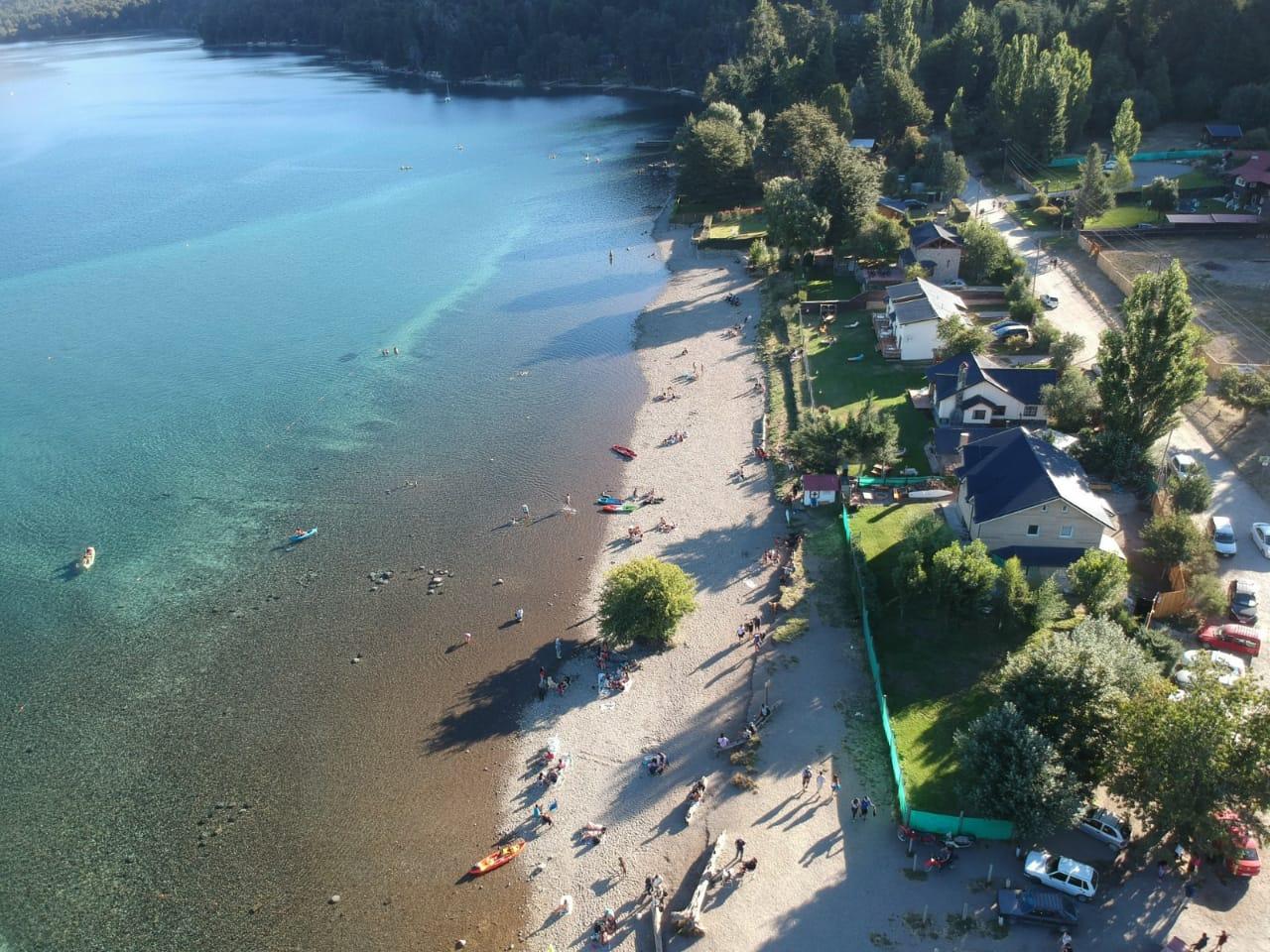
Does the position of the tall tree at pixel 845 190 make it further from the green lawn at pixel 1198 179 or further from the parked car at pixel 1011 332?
the green lawn at pixel 1198 179

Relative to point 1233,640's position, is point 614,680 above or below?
below

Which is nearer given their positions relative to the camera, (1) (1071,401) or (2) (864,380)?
(1) (1071,401)

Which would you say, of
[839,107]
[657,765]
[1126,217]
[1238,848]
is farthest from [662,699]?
[839,107]

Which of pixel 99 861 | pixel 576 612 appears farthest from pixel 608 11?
pixel 99 861

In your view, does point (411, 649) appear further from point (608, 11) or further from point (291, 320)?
point (608, 11)

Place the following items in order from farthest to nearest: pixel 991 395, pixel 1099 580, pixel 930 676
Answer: pixel 991 395, pixel 930 676, pixel 1099 580

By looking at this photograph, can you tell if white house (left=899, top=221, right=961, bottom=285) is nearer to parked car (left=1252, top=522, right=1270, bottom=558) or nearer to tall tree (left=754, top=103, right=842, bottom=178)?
tall tree (left=754, top=103, right=842, bottom=178)

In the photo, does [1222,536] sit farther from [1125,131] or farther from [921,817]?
[1125,131]
